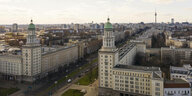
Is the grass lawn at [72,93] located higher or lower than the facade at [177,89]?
lower

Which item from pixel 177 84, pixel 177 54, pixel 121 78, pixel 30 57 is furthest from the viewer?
pixel 177 54

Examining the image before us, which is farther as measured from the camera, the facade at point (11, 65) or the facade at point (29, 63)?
the facade at point (11, 65)

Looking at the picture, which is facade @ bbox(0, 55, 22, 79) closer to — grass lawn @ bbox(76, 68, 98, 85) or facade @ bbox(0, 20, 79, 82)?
facade @ bbox(0, 20, 79, 82)

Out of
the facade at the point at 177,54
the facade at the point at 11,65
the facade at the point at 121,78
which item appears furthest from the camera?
the facade at the point at 177,54

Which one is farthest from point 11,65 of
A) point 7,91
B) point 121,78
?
point 121,78

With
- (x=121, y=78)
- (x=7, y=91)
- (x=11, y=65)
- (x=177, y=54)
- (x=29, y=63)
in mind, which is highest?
(x=177, y=54)

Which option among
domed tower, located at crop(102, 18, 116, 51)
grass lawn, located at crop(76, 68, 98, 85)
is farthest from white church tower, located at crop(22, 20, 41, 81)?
domed tower, located at crop(102, 18, 116, 51)

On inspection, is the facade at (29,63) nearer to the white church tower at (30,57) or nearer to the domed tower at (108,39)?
the white church tower at (30,57)

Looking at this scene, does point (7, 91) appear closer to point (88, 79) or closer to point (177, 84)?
point (88, 79)

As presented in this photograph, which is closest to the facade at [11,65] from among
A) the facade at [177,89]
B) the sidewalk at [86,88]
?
the sidewalk at [86,88]
